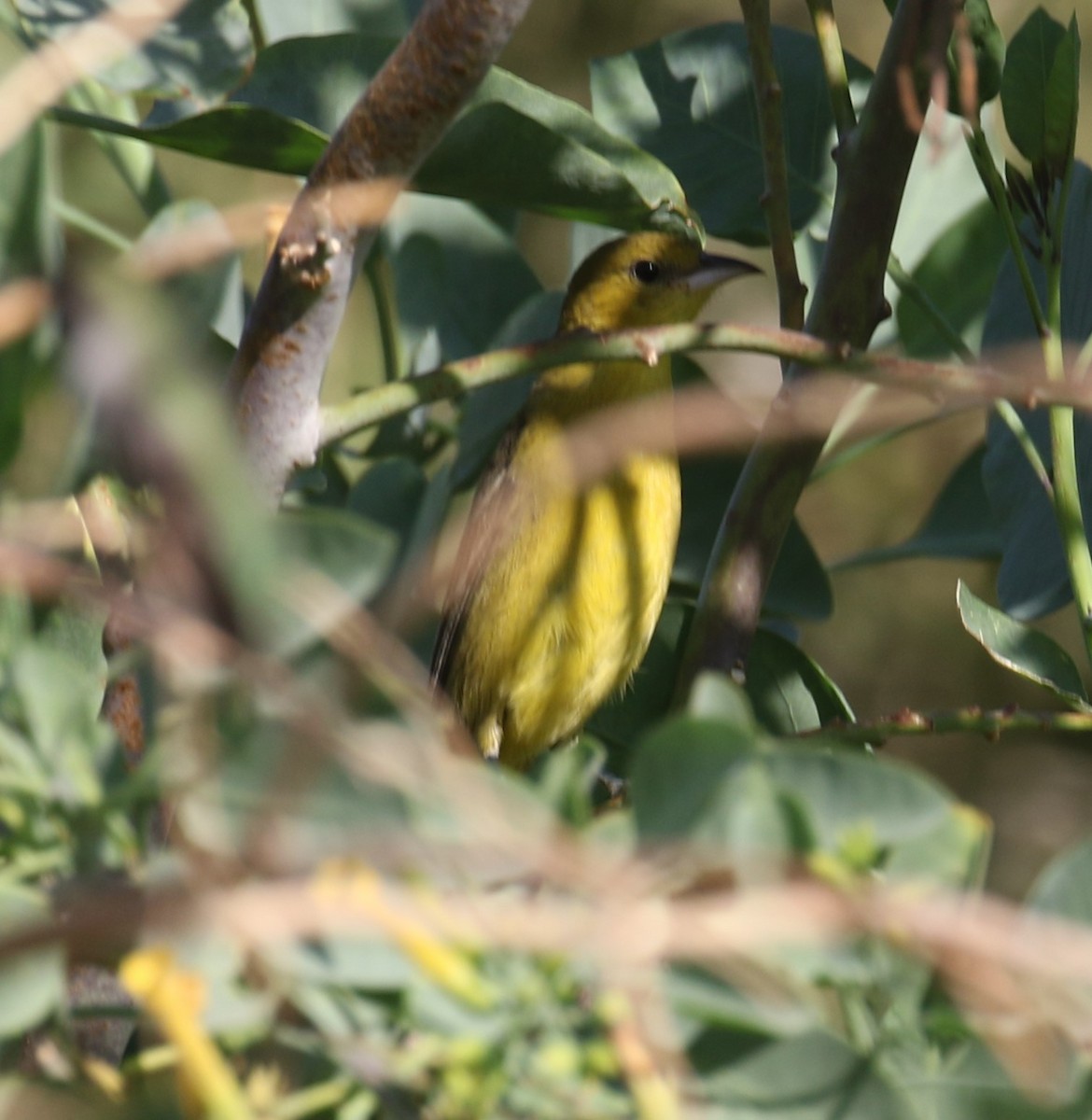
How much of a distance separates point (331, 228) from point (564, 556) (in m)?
1.58

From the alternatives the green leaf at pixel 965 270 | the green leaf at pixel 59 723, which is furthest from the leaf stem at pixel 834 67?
the green leaf at pixel 59 723

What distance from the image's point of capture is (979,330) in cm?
188

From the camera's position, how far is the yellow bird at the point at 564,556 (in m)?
2.34

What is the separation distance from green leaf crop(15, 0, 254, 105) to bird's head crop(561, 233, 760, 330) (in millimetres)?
1072

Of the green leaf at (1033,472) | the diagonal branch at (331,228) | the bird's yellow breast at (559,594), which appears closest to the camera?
the diagonal branch at (331,228)

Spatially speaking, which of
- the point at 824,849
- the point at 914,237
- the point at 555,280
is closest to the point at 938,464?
the point at 555,280

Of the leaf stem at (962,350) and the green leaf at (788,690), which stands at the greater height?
the leaf stem at (962,350)

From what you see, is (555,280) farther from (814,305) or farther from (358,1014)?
(358,1014)

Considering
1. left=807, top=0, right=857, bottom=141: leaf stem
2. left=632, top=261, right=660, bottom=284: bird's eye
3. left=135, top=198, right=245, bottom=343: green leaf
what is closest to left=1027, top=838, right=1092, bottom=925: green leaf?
left=135, top=198, right=245, bottom=343: green leaf

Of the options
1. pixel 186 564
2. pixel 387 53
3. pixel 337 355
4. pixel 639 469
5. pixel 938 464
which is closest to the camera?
pixel 186 564

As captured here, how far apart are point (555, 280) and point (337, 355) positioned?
77 cm

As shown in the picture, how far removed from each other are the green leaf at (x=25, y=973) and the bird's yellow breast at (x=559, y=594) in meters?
1.67

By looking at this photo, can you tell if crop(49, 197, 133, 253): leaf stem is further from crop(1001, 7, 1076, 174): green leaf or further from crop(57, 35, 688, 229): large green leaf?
crop(1001, 7, 1076, 174): green leaf

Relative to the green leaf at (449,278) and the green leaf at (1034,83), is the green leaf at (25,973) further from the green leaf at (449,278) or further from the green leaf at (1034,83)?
the green leaf at (449,278)
